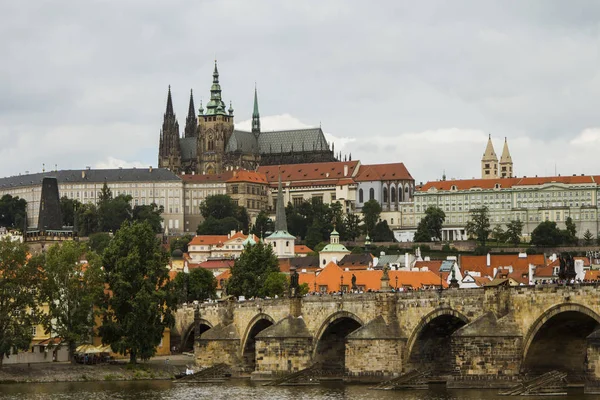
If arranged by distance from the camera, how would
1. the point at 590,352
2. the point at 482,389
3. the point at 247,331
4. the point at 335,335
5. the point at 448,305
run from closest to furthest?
the point at 590,352, the point at 482,389, the point at 448,305, the point at 335,335, the point at 247,331

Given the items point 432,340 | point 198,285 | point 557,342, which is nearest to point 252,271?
point 198,285

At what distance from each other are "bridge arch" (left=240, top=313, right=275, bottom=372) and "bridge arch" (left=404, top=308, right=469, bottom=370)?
584 inches

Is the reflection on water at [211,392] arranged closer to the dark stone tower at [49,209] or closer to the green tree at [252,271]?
the green tree at [252,271]

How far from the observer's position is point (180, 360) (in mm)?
94625

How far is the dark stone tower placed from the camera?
167000mm

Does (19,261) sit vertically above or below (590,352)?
above

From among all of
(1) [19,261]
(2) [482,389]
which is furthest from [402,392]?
(1) [19,261]

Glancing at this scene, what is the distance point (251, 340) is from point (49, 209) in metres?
81.6

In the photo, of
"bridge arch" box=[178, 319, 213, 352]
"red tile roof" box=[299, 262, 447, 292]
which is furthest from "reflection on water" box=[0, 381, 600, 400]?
"red tile roof" box=[299, 262, 447, 292]

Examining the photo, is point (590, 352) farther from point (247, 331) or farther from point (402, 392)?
point (247, 331)

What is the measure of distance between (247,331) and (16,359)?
1388cm

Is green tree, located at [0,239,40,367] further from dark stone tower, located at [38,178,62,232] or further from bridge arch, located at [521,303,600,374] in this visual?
dark stone tower, located at [38,178,62,232]

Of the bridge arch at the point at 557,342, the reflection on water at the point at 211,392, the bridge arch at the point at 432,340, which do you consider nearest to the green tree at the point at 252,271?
the reflection on water at the point at 211,392

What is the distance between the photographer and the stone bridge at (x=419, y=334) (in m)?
67.9
